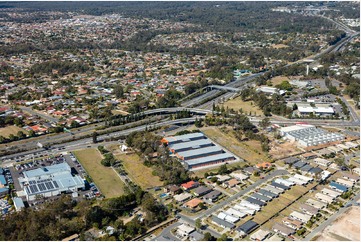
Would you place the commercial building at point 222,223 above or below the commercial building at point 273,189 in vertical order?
above

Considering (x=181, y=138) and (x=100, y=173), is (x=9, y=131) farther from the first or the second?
(x=181, y=138)

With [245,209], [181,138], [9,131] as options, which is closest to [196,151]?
[181,138]

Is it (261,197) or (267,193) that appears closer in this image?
(261,197)

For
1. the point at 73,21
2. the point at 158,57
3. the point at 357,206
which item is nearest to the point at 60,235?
the point at 357,206

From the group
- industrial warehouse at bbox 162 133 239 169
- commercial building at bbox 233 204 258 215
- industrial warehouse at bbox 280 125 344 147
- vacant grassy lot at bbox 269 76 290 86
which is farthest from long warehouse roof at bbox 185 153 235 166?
vacant grassy lot at bbox 269 76 290 86

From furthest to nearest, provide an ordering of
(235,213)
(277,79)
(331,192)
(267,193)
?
(277,79) → (331,192) → (267,193) → (235,213)

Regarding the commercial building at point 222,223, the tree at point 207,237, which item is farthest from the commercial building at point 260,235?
the tree at point 207,237

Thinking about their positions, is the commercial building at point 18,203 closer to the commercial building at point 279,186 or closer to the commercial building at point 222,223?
the commercial building at point 222,223

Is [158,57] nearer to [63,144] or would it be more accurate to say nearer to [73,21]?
[63,144]
